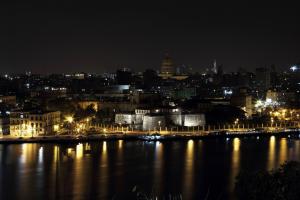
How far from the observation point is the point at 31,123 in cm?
1491

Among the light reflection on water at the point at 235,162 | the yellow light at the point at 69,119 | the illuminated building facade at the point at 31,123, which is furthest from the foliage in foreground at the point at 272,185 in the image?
the yellow light at the point at 69,119

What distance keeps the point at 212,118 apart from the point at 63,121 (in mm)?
3723

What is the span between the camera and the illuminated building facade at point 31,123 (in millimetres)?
14656

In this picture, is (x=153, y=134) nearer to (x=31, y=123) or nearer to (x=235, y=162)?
(x=31, y=123)

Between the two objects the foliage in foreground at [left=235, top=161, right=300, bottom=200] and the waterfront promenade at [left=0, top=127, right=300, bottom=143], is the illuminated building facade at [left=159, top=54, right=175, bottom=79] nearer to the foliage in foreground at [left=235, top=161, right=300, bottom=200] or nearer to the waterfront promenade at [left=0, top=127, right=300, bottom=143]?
the waterfront promenade at [left=0, top=127, right=300, bottom=143]

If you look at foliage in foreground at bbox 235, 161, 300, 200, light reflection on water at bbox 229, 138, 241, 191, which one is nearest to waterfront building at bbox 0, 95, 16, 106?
light reflection on water at bbox 229, 138, 241, 191

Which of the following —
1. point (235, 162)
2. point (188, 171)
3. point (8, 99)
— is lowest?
point (188, 171)

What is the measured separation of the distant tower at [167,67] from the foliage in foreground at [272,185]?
102 feet

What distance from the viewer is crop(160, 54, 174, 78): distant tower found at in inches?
1486

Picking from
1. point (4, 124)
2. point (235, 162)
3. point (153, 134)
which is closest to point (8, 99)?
point (4, 124)

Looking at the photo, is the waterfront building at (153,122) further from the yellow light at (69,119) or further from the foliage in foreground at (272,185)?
the foliage in foreground at (272,185)

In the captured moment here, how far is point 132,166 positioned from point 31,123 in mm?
4890

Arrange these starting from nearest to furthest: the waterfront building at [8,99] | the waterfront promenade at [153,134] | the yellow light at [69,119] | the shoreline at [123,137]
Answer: the shoreline at [123,137]
the waterfront promenade at [153,134]
the yellow light at [69,119]
the waterfront building at [8,99]

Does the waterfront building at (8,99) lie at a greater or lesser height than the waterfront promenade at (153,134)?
greater
